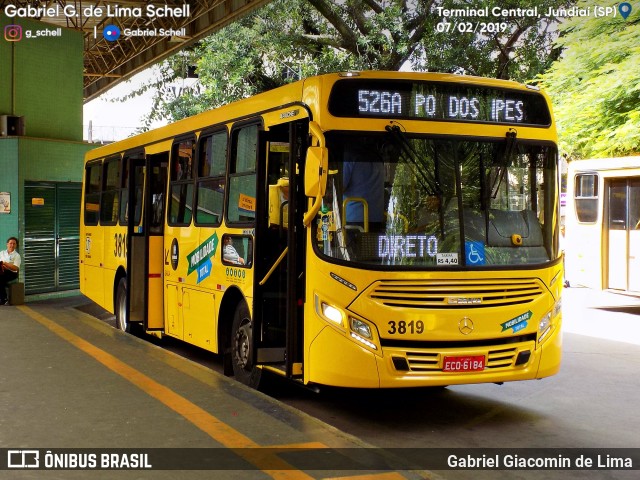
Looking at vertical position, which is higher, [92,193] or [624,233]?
[92,193]

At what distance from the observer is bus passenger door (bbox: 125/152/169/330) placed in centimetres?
1179

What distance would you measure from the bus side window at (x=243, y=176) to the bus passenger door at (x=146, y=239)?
2.62 meters

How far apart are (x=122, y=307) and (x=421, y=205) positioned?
717 cm

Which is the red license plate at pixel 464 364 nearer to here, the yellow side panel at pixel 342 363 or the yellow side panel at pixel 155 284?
the yellow side panel at pixel 342 363

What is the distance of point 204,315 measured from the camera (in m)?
10.0

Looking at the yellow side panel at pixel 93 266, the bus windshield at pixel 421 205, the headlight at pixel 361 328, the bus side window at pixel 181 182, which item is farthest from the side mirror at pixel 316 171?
the yellow side panel at pixel 93 266

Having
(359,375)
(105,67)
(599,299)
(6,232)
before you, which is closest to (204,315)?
(359,375)

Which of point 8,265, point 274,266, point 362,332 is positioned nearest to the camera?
point 362,332

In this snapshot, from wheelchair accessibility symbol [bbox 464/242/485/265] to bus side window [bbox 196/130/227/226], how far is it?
9.84 feet

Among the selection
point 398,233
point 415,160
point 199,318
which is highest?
A: point 415,160

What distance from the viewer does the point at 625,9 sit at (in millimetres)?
22109

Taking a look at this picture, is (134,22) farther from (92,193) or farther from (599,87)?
(599,87)

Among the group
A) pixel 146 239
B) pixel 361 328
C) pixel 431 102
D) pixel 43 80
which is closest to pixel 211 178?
pixel 146 239

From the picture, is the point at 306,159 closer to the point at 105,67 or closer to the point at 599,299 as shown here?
the point at 599,299
